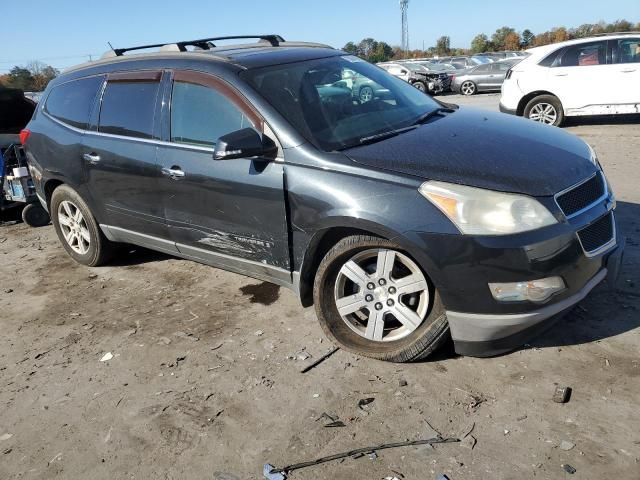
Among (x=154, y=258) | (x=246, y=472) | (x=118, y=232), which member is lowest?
(x=246, y=472)

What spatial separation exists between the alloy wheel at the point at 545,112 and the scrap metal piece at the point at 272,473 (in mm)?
9601

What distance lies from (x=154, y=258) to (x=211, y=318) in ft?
5.42

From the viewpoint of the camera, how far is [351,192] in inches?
124

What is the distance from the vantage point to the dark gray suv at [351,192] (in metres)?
2.90

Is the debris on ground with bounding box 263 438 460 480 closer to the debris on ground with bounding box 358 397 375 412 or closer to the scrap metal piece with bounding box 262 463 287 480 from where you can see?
the scrap metal piece with bounding box 262 463 287 480

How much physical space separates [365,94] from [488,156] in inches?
49.8

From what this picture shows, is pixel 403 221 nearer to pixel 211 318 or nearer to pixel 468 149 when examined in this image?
pixel 468 149

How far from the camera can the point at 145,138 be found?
4238 mm

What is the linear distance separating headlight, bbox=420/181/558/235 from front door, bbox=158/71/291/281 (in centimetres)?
109

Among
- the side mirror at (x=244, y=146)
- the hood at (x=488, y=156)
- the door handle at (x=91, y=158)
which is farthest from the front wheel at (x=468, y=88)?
the side mirror at (x=244, y=146)

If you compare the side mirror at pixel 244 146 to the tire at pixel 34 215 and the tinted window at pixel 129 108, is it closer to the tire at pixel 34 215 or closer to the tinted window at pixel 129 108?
the tinted window at pixel 129 108

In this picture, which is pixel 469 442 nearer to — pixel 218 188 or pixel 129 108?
pixel 218 188

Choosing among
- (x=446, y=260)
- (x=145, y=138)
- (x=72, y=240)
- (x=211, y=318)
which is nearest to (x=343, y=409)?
(x=446, y=260)

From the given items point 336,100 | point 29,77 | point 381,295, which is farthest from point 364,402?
point 29,77
